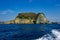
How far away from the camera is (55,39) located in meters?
17.9

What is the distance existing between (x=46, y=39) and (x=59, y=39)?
1.28m

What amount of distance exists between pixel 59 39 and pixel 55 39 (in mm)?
396

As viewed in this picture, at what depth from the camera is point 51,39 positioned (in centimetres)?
1794

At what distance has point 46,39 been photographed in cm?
1811

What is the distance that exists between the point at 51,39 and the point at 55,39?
1.30ft

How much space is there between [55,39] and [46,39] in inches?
35.2

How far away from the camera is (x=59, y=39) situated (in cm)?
1792

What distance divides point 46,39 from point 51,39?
51cm
